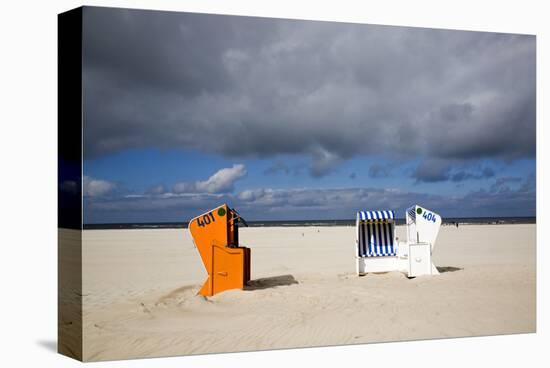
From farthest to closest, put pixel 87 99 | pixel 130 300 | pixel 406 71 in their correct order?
pixel 406 71 < pixel 130 300 < pixel 87 99

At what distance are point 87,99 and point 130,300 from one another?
3.61 m

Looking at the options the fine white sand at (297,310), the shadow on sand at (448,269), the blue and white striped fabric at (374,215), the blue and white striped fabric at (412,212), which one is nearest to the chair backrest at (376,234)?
the blue and white striped fabric at (374,215)

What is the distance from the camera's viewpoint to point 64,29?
276 inches

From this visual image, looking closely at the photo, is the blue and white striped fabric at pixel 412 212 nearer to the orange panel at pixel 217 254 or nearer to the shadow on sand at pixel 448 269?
the shadow on sand at pixel 448 269

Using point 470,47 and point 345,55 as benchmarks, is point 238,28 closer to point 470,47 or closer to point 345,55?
point 345,55

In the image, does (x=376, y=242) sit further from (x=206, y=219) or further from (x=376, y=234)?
(x=206, y=219)

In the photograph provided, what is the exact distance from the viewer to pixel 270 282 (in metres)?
10.9

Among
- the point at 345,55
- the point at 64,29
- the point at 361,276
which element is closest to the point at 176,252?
the point at 361,276

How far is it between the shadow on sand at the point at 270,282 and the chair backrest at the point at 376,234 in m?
1.54

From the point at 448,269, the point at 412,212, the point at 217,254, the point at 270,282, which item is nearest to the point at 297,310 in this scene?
the point at 217,254

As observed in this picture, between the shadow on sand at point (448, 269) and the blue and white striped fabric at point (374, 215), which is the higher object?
the blue and white striped fabric at point (374, 215)

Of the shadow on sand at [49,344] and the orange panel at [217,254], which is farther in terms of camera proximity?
the orange panel at [217,254]

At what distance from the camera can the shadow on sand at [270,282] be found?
10.1 metres

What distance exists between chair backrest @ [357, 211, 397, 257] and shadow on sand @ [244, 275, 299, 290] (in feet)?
5.04
